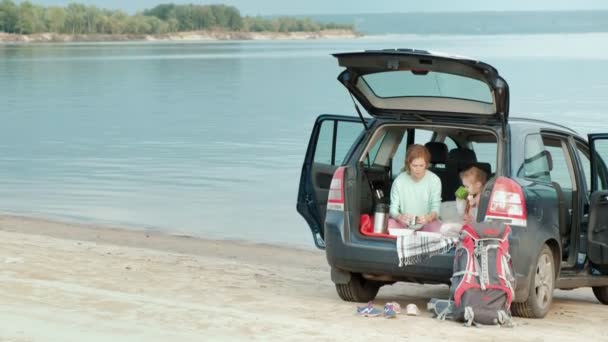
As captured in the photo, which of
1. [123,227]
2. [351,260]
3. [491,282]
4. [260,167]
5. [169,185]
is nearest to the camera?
[491,282]

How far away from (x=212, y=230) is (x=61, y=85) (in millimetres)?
53033

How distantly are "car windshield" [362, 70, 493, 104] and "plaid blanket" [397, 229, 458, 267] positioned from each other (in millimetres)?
965

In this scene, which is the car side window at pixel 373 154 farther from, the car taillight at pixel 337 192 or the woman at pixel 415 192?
the car taillight at pixel 337 192

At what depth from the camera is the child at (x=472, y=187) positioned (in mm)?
8695

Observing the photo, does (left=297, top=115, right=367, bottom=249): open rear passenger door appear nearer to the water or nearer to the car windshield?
the car windshield

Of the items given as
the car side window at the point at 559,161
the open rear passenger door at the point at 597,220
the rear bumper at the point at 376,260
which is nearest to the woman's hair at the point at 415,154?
the rear bumper at the point at 376,260

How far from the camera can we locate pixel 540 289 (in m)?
8.53

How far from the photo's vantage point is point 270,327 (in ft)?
24.6

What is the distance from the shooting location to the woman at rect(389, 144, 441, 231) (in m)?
8.87

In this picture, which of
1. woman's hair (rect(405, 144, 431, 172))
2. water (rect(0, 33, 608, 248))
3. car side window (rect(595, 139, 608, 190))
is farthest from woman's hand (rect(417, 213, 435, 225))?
water (rect(0, 33, 608, 248))

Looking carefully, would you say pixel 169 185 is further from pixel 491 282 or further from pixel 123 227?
pixel 491 282

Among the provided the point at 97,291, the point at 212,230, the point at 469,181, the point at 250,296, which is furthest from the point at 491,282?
the point at 212,230

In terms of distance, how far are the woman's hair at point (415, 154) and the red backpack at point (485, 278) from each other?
93 cm

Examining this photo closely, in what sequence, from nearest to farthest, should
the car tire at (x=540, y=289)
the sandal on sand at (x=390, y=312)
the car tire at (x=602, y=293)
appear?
the sandal on sand at (x=390, y=312) < the car tire at (x=540, y=289) < the car tire at (x=602, y=293)
